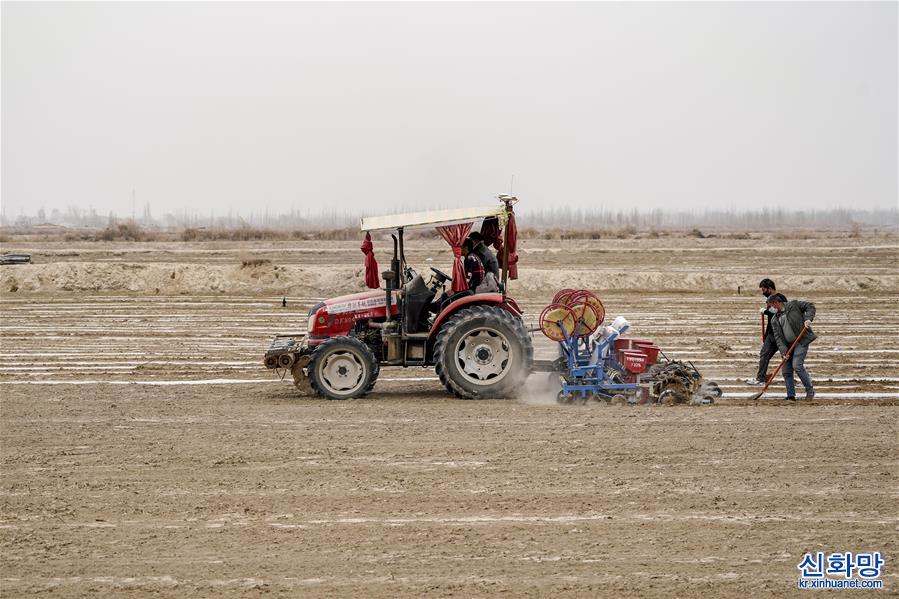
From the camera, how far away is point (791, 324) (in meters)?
11.7

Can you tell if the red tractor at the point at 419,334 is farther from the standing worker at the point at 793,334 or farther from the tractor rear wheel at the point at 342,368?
the standing worker at the point at 793,334

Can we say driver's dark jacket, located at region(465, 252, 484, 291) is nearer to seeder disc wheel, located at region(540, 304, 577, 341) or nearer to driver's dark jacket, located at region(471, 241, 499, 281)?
driver's dark jacket, located at region(471, 241, 499, 281)

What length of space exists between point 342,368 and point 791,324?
563 centimetres

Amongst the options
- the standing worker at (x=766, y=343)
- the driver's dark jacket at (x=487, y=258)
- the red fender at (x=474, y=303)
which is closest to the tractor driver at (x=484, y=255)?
the driver's dark jacket at (x=487, y=258)

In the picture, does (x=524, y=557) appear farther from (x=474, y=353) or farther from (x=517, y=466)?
(x=474, y=353)

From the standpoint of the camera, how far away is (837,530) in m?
6.76

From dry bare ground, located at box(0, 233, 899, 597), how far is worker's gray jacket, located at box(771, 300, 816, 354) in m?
0.80

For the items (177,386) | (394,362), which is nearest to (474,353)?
(394,362)

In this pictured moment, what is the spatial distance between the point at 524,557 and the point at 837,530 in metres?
2.34

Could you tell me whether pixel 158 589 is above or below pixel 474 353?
below

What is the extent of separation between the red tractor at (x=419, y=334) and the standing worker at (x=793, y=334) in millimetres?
3279

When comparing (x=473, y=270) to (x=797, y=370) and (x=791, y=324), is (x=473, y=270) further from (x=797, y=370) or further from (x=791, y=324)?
(x=797, y=370)

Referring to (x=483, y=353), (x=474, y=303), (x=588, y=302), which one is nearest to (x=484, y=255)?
(x=474, y=303)

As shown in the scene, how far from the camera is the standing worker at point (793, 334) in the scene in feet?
37.8
